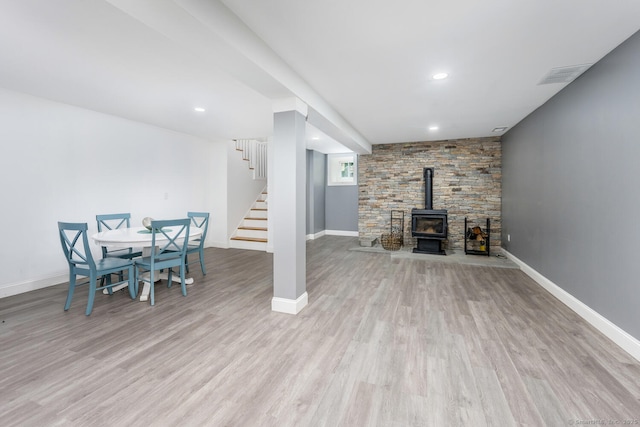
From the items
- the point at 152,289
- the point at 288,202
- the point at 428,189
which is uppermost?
the point at 428,189

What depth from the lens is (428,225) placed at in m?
5.92

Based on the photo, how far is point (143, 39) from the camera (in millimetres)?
2088

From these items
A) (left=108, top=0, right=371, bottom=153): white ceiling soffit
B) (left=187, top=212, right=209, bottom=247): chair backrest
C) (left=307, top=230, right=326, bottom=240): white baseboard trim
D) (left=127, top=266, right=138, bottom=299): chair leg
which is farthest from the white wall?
(left=307, top=230, right=326, bottom=240): white baseboard trim

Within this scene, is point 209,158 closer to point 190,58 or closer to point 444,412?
point 190,58

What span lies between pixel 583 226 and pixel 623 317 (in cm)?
93

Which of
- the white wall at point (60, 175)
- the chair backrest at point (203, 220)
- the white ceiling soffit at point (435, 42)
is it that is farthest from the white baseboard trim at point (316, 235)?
the white ceiling soffit at point (435, 42)

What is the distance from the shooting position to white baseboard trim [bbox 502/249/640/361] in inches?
82.6

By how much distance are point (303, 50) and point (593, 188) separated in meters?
2.98

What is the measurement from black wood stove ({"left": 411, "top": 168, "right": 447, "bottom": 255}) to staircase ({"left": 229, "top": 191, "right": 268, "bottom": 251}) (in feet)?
10.9

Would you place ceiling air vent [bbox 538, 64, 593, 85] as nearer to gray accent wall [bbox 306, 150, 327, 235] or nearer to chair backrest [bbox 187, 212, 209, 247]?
chair backrest [bbox 187, 212, 209, 247]

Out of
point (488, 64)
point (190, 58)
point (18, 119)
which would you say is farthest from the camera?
point (18, 119)

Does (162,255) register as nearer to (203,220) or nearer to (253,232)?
(203,220)

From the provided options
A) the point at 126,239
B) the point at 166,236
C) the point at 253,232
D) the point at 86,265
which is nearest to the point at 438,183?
the point at 253,232

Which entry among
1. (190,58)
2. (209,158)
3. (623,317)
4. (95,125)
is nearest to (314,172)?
(209,158)
